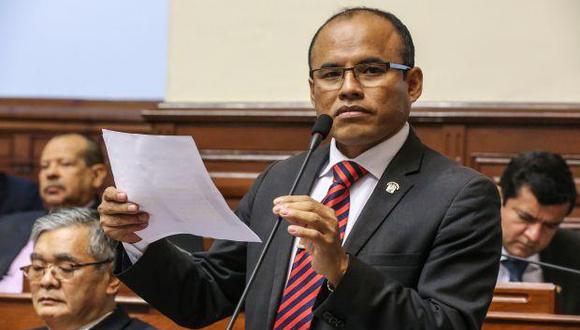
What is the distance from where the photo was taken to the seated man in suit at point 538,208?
2701 mm

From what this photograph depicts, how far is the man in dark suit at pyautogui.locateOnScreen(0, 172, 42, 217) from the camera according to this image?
3.33 meters

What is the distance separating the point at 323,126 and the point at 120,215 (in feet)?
0.95

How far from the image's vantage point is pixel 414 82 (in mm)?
1533

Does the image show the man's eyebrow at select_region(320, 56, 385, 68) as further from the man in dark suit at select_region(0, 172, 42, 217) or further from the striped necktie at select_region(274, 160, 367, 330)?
the man in dark suit at select_region(0, 172, 42, 217)

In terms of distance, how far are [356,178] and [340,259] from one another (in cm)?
25

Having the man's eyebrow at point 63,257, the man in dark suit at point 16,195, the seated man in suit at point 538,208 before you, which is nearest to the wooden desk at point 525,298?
the seated man in suit at point 538,208

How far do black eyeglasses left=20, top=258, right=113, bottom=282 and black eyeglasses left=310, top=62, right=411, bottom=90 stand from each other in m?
0.86

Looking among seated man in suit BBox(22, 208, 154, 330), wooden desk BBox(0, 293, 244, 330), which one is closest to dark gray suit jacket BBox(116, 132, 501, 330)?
seated man in suit BBox(22, 208, 154, 330)

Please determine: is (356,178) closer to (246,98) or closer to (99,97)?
(246,98)

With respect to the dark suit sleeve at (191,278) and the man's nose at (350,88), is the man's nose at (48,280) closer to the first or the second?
the dark suit sleeve at (191,278)

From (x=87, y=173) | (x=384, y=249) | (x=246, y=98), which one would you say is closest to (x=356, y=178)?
(x=384, y=249)

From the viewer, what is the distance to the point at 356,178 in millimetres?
1475

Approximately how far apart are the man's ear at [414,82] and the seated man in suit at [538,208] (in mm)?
1226

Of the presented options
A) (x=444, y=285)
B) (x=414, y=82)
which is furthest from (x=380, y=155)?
(x=444, y=285)
